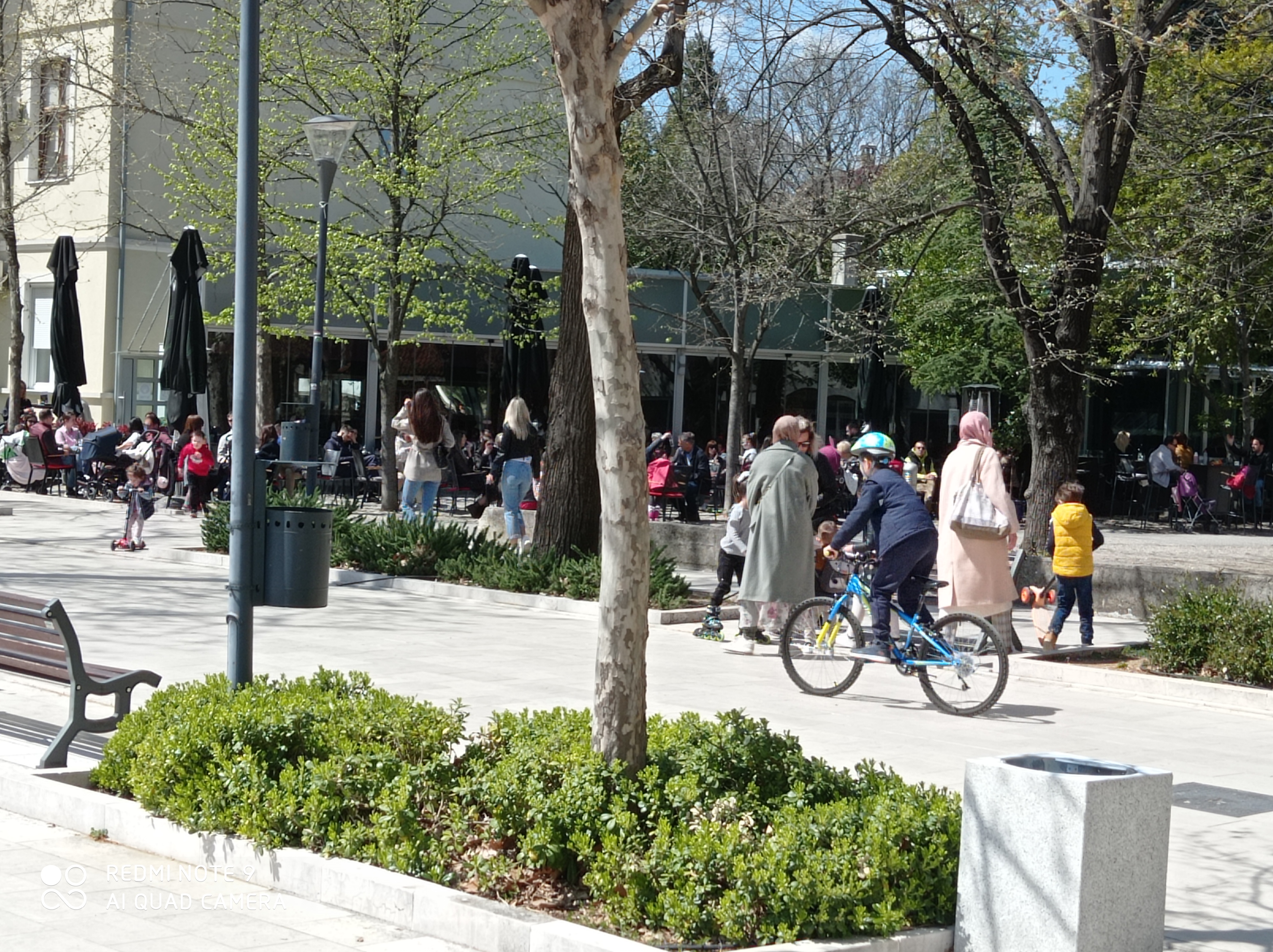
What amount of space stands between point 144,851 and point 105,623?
7198 millimetres

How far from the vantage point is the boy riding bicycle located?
421 inches

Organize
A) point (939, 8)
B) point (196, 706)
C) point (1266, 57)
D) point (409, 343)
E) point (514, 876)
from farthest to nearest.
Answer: point (409, 343) < point (1266, 57) < point (939, 8) < point (196, 706) < point (514, 876)

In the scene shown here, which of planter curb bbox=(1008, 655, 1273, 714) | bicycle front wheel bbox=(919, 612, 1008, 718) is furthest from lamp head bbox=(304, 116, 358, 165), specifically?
bicycle front wheel bbox=(919, 612, 1008, 718)

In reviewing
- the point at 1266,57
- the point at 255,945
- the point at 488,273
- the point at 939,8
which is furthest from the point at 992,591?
the point at 488,273

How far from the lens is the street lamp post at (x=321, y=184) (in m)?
17.1

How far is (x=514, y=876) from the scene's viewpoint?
5.61 metres

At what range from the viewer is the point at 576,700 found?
10188mm

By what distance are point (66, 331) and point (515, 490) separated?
43.9 feet

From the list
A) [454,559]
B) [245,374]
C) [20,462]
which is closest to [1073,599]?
[454,559]

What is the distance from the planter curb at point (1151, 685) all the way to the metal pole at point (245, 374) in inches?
228

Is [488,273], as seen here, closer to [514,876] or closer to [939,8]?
[939,8]

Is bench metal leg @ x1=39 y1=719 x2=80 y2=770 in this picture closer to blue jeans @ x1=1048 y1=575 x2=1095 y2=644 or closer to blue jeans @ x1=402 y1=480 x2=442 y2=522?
blue jeans @ x1=1048 y1=575 x2=1095 y2=644

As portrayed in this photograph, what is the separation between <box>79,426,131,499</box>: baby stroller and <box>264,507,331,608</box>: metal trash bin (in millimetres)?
19374

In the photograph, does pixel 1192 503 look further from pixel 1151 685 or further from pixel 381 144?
pixel 1151 685
